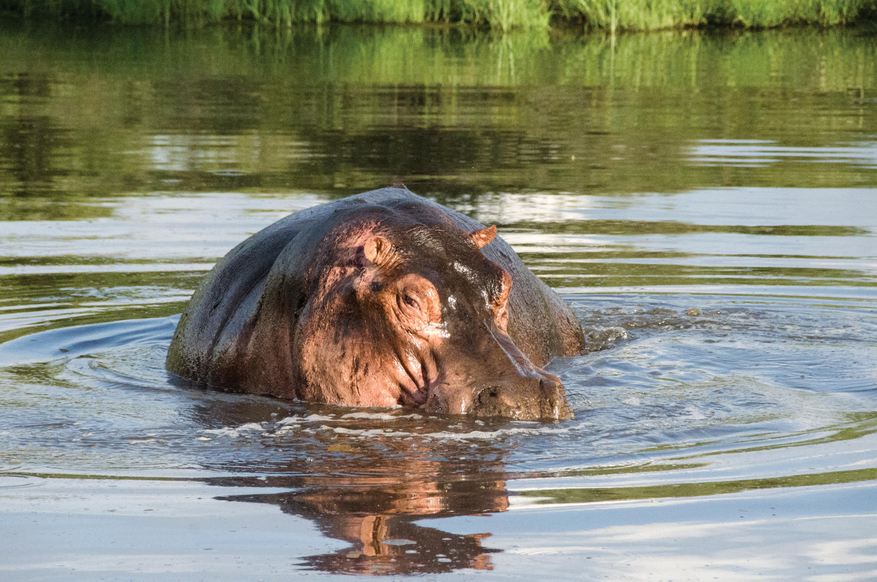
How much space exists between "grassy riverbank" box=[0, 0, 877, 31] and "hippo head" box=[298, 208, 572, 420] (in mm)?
32767

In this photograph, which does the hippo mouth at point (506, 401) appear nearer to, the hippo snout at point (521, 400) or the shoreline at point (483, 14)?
the hippo snout at point (521, 400)

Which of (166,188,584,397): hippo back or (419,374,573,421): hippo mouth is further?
(166,188,584,397): hippo back

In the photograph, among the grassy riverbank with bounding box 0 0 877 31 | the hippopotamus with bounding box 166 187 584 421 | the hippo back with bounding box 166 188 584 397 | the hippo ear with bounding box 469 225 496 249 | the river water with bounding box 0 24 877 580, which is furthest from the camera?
the grassy riverbank with bounding box 0 0 877 31

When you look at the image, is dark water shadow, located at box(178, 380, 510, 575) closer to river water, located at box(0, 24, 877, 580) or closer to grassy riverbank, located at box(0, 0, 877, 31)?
river water, located at box(0, 24, 877, 580)

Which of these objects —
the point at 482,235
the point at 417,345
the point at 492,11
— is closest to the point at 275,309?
the point at 417,345

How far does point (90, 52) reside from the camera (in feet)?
102

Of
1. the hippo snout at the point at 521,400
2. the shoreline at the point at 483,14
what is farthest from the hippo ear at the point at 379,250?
the shoreline at the point at 483,14

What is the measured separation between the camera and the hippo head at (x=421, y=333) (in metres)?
5.52

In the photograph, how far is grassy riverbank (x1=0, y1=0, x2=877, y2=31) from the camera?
38.5 metres

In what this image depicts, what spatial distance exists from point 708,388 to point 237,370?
7.37 ft

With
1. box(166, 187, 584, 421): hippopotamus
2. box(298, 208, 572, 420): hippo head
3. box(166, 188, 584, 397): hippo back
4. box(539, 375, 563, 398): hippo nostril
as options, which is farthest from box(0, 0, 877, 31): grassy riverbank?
box(539, 375, 563, 398): hippo nostril

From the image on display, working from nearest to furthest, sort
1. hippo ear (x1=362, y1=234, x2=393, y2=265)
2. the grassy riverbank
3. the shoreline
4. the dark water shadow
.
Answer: the dark water shadow < hippo ear (x1=362, y1=234, x2=393, y2=265) < the grassy riverbank < the shoreline

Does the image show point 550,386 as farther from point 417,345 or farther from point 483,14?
point 483,14

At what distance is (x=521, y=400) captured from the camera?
17.9 ft
